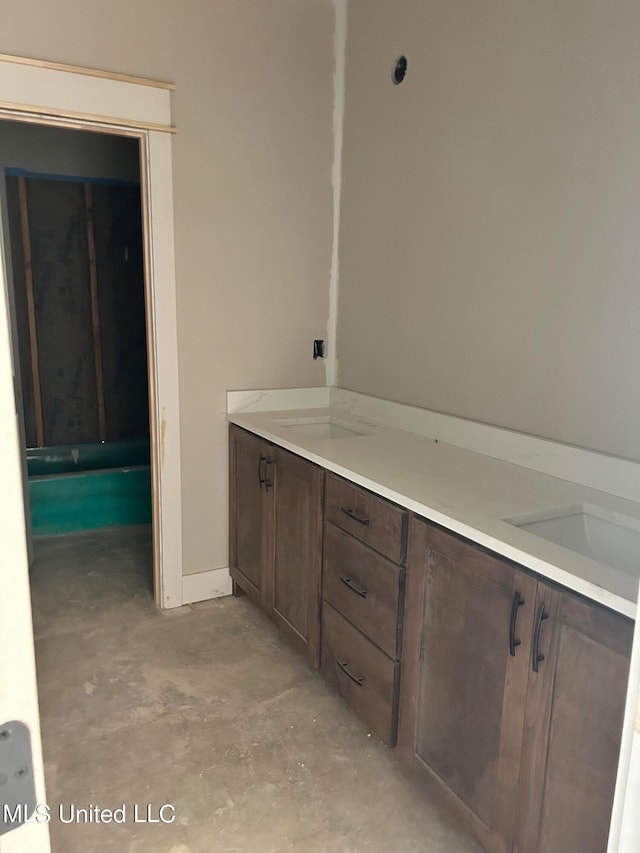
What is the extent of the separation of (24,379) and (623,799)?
4315 mm

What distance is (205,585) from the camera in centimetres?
307

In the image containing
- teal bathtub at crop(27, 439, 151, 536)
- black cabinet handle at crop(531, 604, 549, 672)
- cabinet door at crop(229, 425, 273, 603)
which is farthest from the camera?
teal bathtub at crop(27, 439, 151, 536)

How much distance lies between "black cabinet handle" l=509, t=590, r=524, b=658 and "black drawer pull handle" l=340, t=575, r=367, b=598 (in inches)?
24.9

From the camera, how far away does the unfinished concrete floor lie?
1746 mm

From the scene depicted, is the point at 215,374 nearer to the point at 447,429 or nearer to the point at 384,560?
the point at 447,429

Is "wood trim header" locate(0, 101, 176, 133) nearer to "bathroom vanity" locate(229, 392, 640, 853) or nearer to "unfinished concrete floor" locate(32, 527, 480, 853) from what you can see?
"bathroom vanity" locate(229, 392, 640, 853)

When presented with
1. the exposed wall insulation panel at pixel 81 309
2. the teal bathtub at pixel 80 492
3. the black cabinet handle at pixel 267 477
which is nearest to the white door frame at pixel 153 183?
the black cabinet handle at pixel 267 477

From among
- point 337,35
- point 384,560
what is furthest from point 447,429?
point 337,35

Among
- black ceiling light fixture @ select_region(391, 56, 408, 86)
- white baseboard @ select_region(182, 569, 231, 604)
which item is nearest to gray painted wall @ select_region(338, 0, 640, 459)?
black ceiling light fixture @ select_region(391, 56, 408, 86)

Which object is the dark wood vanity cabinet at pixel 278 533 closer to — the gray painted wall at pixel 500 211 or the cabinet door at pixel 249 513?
the cabinet door at pixel 249 513

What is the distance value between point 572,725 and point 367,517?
0.82 meters

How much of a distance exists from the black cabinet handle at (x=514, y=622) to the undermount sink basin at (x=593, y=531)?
9.9 inches

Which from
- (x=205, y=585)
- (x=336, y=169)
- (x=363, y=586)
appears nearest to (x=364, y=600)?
(x=363, y=586)

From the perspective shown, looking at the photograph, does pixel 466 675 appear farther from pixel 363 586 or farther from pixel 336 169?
pixel 336 169
